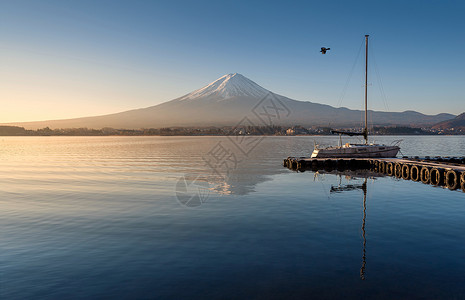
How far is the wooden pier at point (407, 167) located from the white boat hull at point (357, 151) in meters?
2.01

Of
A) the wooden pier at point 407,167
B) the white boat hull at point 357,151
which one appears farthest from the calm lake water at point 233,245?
the white boat hull at point 357,151

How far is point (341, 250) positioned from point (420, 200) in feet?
45.3

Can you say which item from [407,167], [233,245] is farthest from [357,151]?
[233,245]

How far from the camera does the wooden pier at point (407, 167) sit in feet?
99.3

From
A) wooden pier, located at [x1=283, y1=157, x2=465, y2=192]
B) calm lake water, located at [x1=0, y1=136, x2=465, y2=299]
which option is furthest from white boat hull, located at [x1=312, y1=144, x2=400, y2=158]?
calm lake water, located at [x1=0, y1=136, x2=465, y2=299]

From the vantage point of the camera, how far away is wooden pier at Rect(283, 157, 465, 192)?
30.3 metres

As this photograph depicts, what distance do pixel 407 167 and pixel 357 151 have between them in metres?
12.0

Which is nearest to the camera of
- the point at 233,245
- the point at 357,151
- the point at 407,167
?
the point at 233,245

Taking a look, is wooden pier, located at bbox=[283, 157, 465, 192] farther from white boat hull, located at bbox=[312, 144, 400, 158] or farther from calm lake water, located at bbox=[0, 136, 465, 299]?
calm lake water, located at bbox=[0, 136, 465, 299]

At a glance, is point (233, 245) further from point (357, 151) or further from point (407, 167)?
point (357, 151)

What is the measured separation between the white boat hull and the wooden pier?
2.01 m

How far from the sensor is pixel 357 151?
1927 inches

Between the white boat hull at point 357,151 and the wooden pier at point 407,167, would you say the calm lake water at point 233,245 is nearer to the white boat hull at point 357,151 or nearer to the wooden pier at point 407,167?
the wooden pier at point 407,167

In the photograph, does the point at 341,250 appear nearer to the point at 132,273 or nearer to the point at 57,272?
the point at 132,273
